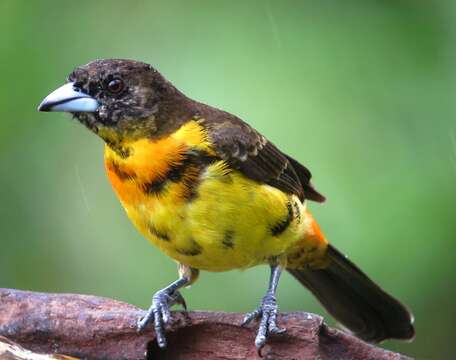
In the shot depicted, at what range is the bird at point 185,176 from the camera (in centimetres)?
474

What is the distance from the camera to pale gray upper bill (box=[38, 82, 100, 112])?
4719mm

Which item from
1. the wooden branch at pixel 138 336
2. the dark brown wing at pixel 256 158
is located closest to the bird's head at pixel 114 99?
the dark brown wing at pixel 256 158

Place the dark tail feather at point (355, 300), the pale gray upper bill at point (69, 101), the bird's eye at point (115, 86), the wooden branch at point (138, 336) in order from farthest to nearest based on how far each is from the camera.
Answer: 1. the dark tail feather at point (355, 300)
2. the bird's eye at point (115, 86)
3. the pale gray upper bill at point (69, 101)
4. the wooden branch at point (138, 336)

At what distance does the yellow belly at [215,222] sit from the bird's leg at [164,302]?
145 mm

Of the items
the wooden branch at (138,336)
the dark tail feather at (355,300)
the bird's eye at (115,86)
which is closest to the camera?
the wooden branch at (138,336)

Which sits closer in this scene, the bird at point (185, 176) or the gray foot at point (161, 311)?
the gray foot at point (161, 311)

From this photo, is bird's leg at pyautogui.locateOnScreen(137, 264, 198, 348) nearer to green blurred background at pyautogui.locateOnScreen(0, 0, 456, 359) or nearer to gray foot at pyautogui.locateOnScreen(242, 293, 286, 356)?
green blurred background at pyautogui.locateOnScreen(0, 0, 456, 359)

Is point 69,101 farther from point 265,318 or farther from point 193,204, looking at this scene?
point 265,318

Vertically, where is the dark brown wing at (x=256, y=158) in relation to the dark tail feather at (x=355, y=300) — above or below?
above

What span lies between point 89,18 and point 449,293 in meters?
1.94

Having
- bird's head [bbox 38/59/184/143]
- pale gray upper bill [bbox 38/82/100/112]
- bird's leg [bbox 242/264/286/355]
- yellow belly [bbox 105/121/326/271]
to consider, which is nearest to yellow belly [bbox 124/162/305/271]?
yellow belly [bbox 105/121/326/271]

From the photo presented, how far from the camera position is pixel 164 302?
484 centimetres

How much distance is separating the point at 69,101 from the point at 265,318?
110 centimetres

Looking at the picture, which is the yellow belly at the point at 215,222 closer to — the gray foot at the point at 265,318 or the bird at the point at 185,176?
the bird at the point at 185,176
